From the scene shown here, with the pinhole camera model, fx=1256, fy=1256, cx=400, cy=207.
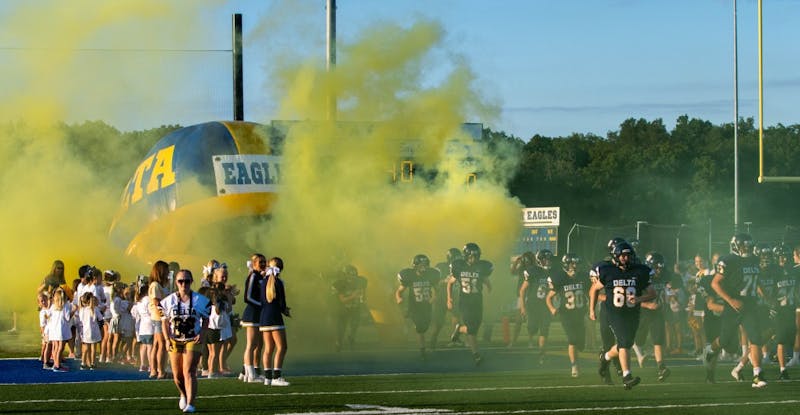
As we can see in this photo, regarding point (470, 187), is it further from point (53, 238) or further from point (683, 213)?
point (683, 213)

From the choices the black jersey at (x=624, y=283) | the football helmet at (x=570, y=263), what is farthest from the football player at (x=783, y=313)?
the football helmet at (x=570, y=263)

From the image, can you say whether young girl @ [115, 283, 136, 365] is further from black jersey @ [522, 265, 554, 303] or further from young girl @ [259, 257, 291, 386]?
black jersey @ [522, 265, 554, 303]

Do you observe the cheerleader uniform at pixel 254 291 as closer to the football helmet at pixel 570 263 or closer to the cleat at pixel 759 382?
the football helmet at pixel 570 263

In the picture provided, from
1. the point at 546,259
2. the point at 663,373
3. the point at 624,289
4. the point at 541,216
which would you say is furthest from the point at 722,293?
the point at 541,216

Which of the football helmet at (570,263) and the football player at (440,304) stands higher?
the football helmet at (570,263)

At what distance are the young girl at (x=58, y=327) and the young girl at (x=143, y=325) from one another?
0.95 metres

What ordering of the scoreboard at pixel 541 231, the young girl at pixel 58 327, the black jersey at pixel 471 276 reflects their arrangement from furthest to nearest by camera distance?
the scoreboard at pixel 541 231 < the black jersey at pixel 471 276 < the young girl at pixel 58 327

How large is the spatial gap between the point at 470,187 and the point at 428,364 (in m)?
7.70

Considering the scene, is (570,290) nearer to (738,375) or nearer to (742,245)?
(738,375)

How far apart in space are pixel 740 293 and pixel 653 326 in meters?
1.98

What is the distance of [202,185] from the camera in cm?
2400

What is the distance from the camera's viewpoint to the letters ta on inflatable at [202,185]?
2367 cm

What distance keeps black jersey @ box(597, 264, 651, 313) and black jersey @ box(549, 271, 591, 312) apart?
87.4 inches

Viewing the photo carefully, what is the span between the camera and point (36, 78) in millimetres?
26328
